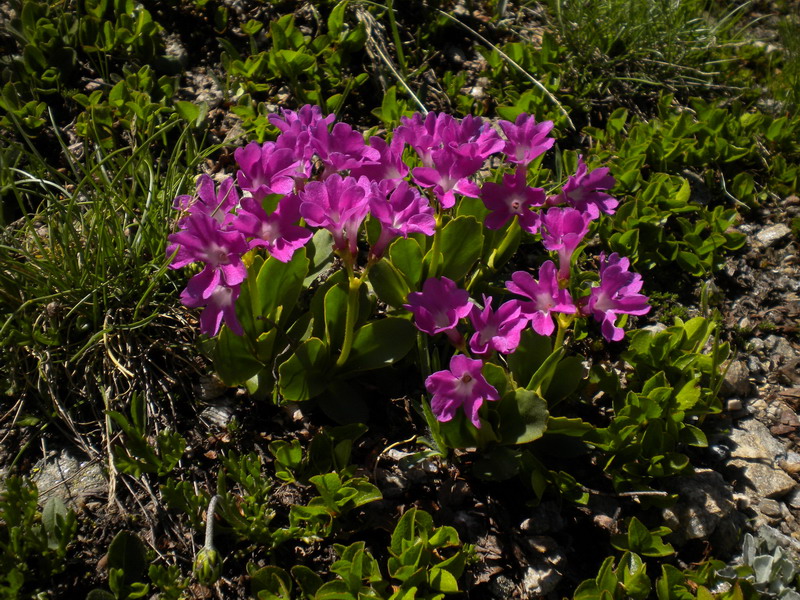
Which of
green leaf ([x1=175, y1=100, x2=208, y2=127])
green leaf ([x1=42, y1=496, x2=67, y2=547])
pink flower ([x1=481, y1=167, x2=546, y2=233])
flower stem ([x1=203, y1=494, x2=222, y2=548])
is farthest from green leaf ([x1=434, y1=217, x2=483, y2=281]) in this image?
green leaf ([x1=175, y1=100, x2=208, y2=127])

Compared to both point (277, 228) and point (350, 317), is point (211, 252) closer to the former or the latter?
point (277, 228)

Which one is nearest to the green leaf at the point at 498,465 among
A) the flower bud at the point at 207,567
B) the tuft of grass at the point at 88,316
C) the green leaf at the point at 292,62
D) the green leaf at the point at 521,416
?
the green leaf at the point at 521,416

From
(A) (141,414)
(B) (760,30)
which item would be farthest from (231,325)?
(B) (760,30)

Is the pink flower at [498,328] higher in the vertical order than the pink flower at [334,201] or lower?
lower

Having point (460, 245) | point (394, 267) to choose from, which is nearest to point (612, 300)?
point (460, 245)

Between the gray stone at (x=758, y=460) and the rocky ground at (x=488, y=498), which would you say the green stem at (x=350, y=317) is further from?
the gray stone at (x=758, y=460)

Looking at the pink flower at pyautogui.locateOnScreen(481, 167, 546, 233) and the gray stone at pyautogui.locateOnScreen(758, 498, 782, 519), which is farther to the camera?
the gray stone at pyautogui.locateOnScreen(758, 498, 782, 519)

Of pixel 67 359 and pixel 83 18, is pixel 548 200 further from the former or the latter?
pixel 83 18

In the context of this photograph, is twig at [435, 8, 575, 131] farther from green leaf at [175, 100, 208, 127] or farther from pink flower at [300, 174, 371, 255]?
pink flower at [300, 174, 371, 255]
